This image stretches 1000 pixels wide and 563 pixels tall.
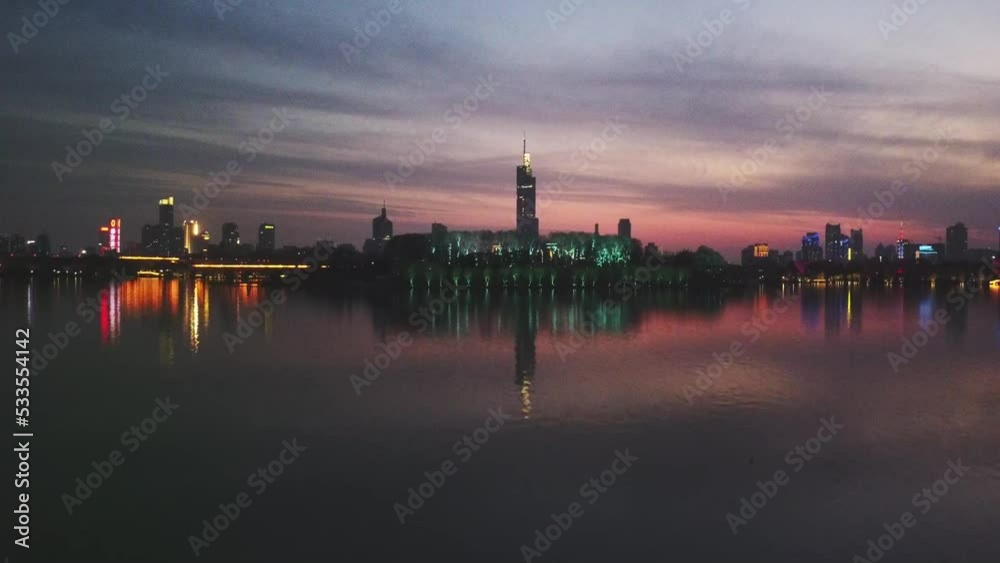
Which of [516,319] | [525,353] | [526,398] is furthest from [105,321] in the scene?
[526,398]

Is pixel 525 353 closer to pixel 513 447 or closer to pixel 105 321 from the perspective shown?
pixel 513 447

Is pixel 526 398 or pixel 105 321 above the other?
pixel 105 321

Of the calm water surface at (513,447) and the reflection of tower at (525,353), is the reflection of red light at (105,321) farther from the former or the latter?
the reflection of tower at (525,353)

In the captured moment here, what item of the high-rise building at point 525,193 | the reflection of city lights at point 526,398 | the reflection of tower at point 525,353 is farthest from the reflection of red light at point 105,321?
the high-rise building at point 525,193

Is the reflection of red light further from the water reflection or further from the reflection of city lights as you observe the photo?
the reflection of city lights

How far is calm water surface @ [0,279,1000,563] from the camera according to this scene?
8117mm

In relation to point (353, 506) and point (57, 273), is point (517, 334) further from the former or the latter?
point (57, 273)

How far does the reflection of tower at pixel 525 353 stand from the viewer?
15070mm

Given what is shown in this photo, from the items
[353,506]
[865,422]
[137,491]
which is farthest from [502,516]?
[865,422]

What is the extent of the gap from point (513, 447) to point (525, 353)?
10013mm

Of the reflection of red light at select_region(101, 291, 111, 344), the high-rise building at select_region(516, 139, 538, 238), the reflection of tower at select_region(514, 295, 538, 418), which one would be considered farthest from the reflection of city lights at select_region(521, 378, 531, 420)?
the high-rise building at select_region(516, 139, 538, 238)

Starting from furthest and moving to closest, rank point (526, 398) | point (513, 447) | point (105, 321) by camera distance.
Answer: point (105, 321) < point (526, 398) < point (513, 447)

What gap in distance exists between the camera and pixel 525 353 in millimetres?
21266

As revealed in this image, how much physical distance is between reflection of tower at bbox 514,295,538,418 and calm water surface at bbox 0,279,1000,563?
13cm
